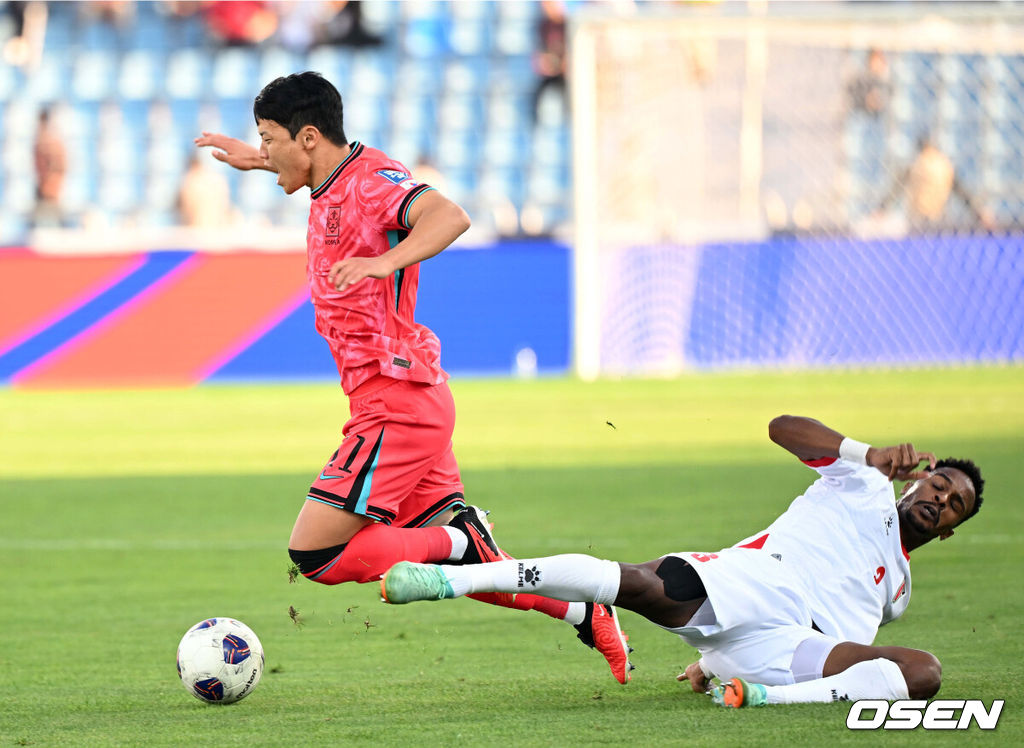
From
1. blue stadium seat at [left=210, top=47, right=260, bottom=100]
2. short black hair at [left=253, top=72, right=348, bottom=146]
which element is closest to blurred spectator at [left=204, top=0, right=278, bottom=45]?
blue stadium seat at [left=210, top=47, right=260, bottom=100]

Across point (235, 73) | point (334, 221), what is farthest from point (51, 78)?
point (334, 221)

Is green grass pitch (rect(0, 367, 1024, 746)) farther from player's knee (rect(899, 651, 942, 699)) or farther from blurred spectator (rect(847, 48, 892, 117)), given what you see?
blurred spectator (rect(847, 48, 892, 117))

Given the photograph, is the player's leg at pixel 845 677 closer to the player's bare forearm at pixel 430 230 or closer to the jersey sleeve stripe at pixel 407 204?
the player's bare forearm at pixel 430 230

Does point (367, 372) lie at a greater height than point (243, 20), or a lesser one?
lesser

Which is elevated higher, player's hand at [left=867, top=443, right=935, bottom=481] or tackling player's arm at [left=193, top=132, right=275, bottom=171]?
tackling player's arm at [left=193, top=132, right=275, bottom=171]

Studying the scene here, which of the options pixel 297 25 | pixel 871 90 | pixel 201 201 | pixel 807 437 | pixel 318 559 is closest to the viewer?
pixel 807 437

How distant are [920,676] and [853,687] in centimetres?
20

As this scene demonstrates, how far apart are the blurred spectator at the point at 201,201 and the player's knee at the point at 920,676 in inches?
811

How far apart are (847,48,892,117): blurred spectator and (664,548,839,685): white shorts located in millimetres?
16313

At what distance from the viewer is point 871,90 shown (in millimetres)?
20203

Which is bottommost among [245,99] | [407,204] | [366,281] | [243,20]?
[366,281]

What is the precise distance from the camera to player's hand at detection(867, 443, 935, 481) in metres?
4.58

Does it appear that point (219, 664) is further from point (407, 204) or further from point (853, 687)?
point (853, 687)

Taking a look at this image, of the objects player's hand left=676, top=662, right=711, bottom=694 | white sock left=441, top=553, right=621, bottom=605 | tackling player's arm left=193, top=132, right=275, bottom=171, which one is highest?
tackling player's arm left=193, top=132, right=275, bottom=171
